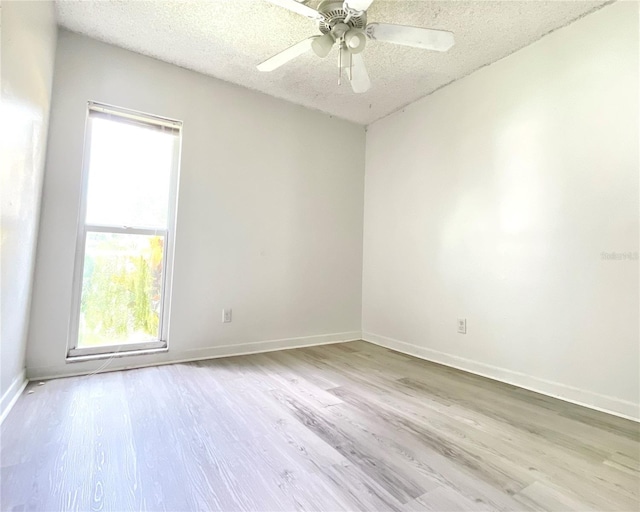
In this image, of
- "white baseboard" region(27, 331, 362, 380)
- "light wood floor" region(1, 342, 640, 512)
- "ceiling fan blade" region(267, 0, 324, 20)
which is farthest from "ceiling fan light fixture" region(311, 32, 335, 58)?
"white baseboard" region(27, 331, 362, 380)

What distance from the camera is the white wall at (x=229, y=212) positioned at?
220cm

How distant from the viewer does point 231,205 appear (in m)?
2.87

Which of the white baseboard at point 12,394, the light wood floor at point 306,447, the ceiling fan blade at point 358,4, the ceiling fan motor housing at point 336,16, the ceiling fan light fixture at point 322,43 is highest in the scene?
the ceiling fan motor housing at point 336,16

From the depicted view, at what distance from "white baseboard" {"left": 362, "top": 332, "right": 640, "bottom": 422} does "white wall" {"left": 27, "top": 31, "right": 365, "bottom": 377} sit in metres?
0.90

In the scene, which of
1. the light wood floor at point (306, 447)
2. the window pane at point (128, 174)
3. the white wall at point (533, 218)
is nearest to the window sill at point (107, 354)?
the light wood floor at point (306, 447)

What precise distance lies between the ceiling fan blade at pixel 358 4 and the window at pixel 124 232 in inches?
68.3

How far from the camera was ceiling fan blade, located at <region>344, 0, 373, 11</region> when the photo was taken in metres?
1.51

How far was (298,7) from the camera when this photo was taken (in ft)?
5.03

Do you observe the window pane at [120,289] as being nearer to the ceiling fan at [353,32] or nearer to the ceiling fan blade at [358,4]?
the ceiling fan at [353,32]

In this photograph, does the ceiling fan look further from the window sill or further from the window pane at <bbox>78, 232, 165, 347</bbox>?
the window sill

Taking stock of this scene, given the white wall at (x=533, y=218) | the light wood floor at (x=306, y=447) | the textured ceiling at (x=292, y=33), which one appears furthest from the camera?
the textured ceiling at (x=292, y=33)

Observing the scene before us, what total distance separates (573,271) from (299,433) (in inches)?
76.3

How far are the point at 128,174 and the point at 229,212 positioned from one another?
0.82m

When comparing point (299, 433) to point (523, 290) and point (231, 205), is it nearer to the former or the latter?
point (523, 290)
